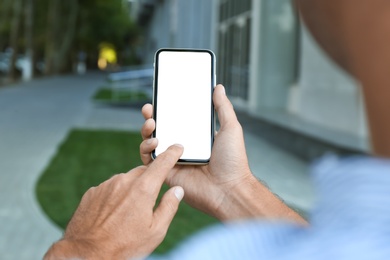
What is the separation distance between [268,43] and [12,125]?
6228mm

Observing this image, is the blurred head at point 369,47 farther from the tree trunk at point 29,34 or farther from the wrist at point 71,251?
the tree trunk at point 29,34

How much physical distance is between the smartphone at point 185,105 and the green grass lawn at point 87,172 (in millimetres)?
2857

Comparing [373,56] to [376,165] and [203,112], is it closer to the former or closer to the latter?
[376,165]

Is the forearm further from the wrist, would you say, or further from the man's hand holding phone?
the wrist

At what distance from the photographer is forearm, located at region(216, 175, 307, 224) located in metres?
1.27

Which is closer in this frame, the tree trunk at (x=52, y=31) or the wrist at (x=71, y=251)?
the wrist at (x=71, y=251)

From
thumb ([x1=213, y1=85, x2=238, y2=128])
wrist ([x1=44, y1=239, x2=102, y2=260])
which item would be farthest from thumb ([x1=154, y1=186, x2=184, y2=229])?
thumb ([x1=213, y1=85, x2=238, y2=128])

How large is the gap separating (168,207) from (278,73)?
17225 millimetres

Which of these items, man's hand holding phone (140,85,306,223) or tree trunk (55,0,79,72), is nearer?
man's hand holding phone (140,85,306,223)

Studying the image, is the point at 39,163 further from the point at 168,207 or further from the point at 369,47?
the point at 369,47

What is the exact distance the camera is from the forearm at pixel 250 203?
127 centimetres

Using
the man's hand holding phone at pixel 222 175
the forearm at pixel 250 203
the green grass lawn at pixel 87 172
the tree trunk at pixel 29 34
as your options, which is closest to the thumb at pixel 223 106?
the man's hand holding phone at pixel 222 175

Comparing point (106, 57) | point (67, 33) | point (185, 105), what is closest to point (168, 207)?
point (185, 105)

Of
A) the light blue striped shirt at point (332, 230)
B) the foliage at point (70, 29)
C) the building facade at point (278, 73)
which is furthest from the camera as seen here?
→ the foliage at point (70, 29)
